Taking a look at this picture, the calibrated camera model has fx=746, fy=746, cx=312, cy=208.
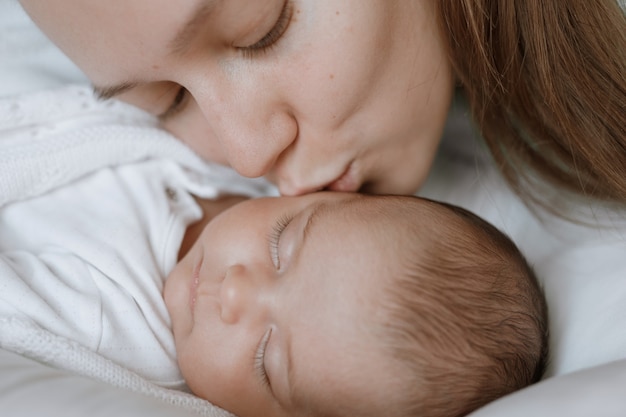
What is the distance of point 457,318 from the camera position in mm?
1100

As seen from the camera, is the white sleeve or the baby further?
the baby

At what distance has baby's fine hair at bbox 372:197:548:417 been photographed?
3.55 feet

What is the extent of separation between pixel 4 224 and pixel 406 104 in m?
0.76

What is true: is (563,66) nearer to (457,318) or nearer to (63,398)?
(457,318)

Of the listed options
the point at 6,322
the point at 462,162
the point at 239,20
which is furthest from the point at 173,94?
the point at 462,162

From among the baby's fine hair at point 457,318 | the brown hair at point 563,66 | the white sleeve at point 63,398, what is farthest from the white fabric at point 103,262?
the brown hair at point 563,66

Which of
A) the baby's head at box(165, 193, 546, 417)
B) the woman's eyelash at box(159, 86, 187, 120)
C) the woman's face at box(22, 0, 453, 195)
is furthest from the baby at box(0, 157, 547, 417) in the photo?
the woman's eyelash at box(159, 86, 187, 120)

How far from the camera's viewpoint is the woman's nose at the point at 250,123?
3.73 ft

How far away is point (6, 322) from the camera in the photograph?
1120mm

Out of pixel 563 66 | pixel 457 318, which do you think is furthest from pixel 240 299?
pixel 563 66

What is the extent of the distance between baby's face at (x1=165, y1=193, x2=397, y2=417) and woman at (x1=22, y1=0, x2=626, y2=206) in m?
0.12

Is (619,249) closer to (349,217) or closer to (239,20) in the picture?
(349,217)

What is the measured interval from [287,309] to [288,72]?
0.37m

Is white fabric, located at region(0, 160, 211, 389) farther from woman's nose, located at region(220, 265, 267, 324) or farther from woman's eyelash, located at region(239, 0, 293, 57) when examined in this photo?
woman's eyelash, located at region(239, 0, 293, 57)
